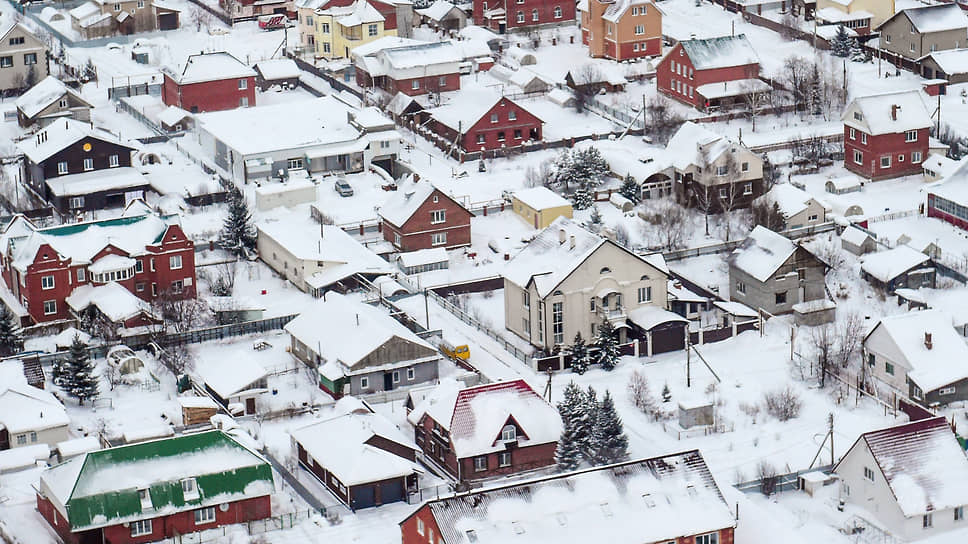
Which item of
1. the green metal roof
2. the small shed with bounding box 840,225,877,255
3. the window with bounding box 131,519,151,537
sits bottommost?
the small shed with bounding box 840,225,877,255

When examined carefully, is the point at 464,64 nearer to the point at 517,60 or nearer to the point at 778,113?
the point at 517,60

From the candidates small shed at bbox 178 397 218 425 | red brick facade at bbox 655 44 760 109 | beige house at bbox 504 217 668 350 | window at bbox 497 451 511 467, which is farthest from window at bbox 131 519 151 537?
red brick facade at bbox 655 44 760 109

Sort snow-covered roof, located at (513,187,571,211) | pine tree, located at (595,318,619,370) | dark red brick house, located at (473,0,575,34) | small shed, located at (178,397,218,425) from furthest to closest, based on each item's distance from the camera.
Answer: dark red brick house, located at (473,0,575,34)
snow-covered roof, located at (513,187,571,211)
pine tree, located at (595,318,619,370)
small shed, located at (178,397,218,425)

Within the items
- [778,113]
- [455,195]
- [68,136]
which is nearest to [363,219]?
[455,195]

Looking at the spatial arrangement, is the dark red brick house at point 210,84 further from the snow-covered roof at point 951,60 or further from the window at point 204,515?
the window at point 204,515

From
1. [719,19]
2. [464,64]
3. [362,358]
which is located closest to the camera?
[362,358]

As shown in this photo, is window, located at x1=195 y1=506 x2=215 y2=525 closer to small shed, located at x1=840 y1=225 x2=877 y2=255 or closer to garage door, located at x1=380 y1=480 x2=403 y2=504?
garage door, located at x1=380 y1=480 x2=403 y2=504
